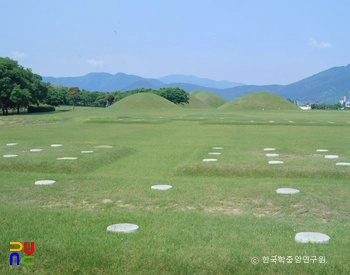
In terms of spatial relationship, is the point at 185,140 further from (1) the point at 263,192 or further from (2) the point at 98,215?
(2) the point at 98,215

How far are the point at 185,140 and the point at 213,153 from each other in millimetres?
5589

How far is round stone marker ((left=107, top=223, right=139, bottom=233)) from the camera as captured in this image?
210 inches

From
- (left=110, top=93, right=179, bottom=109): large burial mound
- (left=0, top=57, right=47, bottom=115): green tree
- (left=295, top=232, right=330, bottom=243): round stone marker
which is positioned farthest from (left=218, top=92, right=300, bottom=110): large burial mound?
(left=295, top=232, right=330, bottom=243): round stone marker

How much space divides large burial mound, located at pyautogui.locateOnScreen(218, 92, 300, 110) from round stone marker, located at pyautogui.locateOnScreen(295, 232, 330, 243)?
7105 centimetres

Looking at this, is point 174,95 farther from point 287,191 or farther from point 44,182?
point 287,191

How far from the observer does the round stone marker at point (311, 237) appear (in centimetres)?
497

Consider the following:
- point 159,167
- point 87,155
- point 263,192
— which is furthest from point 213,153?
point 263,192

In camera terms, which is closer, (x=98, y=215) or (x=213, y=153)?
(x=98, y=215)

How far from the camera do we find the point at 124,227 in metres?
5.47

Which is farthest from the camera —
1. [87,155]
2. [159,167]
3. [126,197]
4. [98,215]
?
[87,155]

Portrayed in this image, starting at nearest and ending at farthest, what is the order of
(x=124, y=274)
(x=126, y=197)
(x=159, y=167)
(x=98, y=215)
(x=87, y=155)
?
(x=124, y=274), (x=98, y=215), (x=126, y=197), (x=159, y=167), (x=87, y=155)

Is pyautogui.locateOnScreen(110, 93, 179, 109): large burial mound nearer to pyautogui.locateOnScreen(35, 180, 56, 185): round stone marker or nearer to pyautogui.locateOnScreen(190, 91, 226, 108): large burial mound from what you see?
pyautogui.locateOnScreen(35, 180, 56, 185): round stone marker

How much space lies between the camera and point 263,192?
7797 mm

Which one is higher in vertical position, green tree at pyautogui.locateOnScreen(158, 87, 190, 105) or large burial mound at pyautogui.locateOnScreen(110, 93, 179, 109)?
green tree at pyautogui.locateOnScreen(158, 87, 190, 105)
